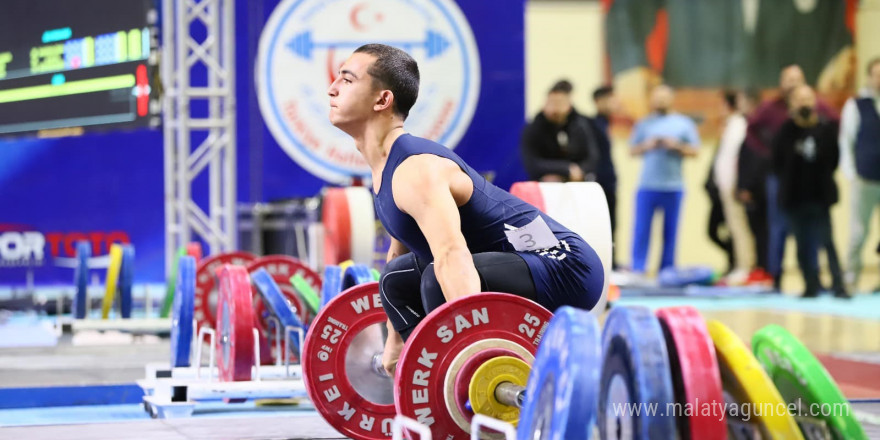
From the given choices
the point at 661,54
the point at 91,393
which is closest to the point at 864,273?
the point at 661,54

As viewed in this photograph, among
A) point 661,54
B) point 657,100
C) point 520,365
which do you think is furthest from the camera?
point 661,54

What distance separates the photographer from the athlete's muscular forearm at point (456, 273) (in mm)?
2801

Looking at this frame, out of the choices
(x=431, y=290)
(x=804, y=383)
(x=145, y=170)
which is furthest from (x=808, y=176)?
(x=804, y=383)

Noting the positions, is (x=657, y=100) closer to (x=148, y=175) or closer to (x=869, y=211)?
(x=869, y=211)

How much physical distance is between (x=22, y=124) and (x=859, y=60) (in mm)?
9904

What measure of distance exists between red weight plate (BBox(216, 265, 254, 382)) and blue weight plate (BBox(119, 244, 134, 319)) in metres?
2.95

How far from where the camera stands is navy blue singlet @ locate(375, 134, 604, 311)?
121 inches

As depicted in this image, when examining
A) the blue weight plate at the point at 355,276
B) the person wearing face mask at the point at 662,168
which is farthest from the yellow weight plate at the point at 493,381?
the person wearing face mask at the point at 662,168

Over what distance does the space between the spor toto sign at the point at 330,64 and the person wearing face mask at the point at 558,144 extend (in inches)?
24.6

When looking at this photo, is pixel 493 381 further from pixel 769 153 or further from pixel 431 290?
pixel 769 153

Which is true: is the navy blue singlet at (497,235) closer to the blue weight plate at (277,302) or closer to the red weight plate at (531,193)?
the red weight plate at (531,193)

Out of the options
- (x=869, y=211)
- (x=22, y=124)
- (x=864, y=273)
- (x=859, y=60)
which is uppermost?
(x=859, y=60)

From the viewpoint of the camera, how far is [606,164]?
10.4 metres

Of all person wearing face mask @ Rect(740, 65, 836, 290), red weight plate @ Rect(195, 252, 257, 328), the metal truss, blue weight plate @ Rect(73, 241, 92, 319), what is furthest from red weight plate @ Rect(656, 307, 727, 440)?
person wearing face mask @ Rect(740, 65, 836, 290)
